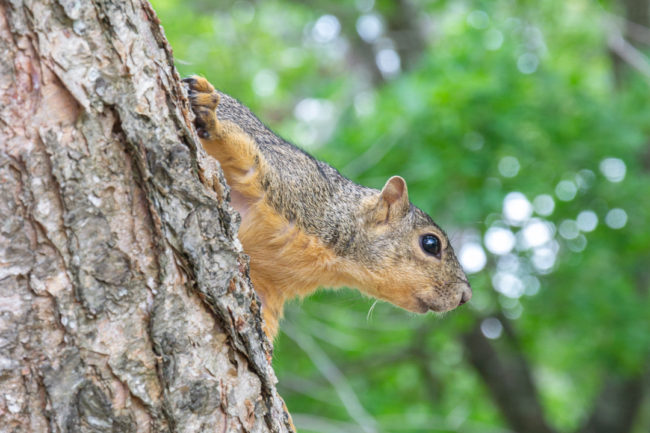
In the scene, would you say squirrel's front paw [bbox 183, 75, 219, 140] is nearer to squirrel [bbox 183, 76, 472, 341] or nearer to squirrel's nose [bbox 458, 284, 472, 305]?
squirrel [bbox 183, 76, 472, 341]

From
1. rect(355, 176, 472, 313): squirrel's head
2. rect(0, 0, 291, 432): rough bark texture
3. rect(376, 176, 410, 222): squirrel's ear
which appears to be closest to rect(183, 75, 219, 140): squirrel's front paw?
rect(0, 0, 291, 432): rough bark texture

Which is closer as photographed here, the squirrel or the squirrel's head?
the squirrel

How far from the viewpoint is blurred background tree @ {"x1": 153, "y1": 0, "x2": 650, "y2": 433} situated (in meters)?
5.36

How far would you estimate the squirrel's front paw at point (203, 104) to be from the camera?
251 cm

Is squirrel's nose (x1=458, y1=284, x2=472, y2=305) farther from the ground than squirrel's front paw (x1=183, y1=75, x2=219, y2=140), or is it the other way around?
squirrel's front paw (x1=183, y1=75, x2=219, y2=140)

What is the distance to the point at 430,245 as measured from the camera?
350cm

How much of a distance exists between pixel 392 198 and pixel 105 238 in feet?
6.66

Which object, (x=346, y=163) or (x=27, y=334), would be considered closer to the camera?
(x=27, y=334)

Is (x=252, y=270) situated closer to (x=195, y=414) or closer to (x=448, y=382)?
(x=195, y=414)

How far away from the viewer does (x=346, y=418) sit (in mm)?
6832

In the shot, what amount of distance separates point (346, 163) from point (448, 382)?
5014mm

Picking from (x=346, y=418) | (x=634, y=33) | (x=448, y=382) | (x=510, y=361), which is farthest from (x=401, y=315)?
(x=634, y=33)

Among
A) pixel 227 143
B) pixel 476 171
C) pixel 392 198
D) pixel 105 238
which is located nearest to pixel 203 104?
pixel 227 143

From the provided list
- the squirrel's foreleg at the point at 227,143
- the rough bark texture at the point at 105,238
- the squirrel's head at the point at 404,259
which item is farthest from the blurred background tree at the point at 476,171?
the rough bark texture at the point at 105,238
